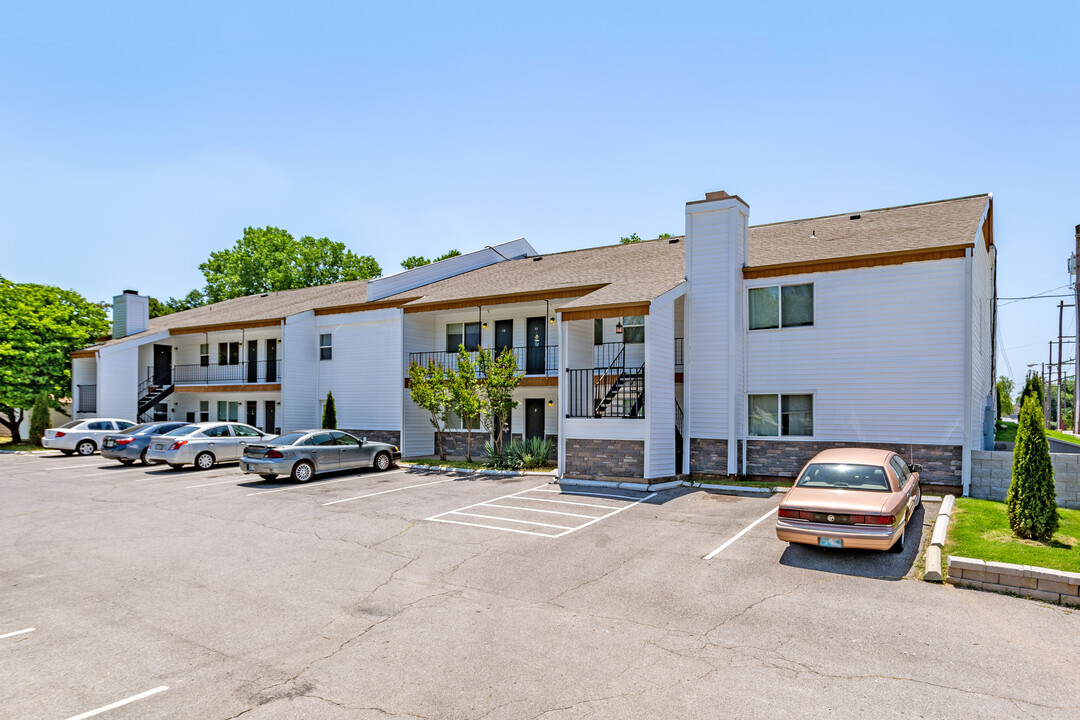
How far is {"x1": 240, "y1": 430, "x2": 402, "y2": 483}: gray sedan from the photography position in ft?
54.1

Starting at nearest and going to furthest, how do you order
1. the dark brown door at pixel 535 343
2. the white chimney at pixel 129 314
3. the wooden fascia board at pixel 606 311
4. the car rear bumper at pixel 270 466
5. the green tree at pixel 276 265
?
the wooden fascia board at pixel 606 311 → the car rear bumper at pixel 270 466 → the dark brown door at pixel 535 343 → the white chimney at pixel 129 314 → the green tree at pixel 276 265

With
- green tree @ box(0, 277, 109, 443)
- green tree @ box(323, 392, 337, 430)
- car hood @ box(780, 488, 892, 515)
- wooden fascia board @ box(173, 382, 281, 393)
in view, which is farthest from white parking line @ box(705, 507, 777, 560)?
green tree @ box(0, 277, 109, 443)

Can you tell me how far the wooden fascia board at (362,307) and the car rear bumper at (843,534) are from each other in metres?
16.6

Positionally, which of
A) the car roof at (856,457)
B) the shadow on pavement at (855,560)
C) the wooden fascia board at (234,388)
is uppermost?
the wooden fascia board at (234,388)

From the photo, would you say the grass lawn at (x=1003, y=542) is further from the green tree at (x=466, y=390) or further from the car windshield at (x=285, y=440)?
the car windshield at (x=285, y=440)

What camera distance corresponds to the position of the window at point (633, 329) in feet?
60.3

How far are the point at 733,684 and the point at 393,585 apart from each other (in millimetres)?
4560


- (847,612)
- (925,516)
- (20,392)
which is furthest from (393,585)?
(20,392)

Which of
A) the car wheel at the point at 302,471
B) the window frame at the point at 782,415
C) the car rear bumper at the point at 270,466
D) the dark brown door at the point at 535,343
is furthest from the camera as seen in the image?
the dark brown door at the point at 535,343

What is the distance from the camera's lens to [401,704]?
504 cm

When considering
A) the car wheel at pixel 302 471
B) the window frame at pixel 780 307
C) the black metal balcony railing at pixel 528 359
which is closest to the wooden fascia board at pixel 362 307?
the black metal balcony railing at pixel 528 359

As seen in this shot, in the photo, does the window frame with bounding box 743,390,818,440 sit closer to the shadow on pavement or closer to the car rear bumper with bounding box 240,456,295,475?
the shadow on pavement

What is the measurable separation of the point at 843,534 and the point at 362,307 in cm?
1906

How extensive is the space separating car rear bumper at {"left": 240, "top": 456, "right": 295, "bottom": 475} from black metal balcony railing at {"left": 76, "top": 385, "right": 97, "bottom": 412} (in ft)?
68.8
